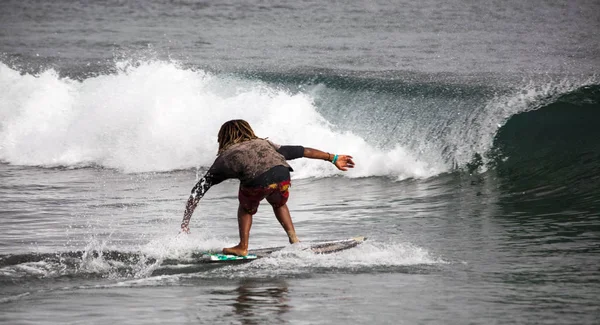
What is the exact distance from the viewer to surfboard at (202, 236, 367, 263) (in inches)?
337

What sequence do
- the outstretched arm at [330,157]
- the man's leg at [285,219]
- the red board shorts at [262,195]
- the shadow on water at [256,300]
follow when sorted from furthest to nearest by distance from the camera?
the man's leg at [285,219] < the outstretched arm at [330,157] < the red board shorts at [262,195] < the shadow on water at [256,300]

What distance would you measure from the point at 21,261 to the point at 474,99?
40.0 ft

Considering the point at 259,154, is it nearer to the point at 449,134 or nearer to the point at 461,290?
the point at 461,290

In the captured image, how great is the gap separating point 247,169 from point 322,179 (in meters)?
7.11

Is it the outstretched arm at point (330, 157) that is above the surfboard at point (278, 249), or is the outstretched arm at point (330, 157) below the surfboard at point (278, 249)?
above

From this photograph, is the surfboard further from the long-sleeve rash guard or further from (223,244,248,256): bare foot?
the long-sleeve rash guard

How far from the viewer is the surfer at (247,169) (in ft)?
27.7

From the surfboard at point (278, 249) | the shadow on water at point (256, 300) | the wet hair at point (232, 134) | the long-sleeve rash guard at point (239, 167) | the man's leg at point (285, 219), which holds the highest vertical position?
the wet hair at point (232, 134)

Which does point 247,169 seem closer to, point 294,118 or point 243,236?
point 243,236

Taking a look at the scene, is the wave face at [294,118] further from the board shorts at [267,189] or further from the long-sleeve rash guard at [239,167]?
the long-sleeve rash guard at [239,167]

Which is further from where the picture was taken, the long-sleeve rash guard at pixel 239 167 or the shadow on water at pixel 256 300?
the long-sleeve rash guard at pixel 239 167

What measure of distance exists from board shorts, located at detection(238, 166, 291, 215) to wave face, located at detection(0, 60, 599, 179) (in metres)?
6.79

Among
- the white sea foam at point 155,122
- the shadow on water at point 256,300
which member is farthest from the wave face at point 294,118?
the shadow on water at point 256,300

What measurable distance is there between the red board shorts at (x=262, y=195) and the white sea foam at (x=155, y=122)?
6960 mm
